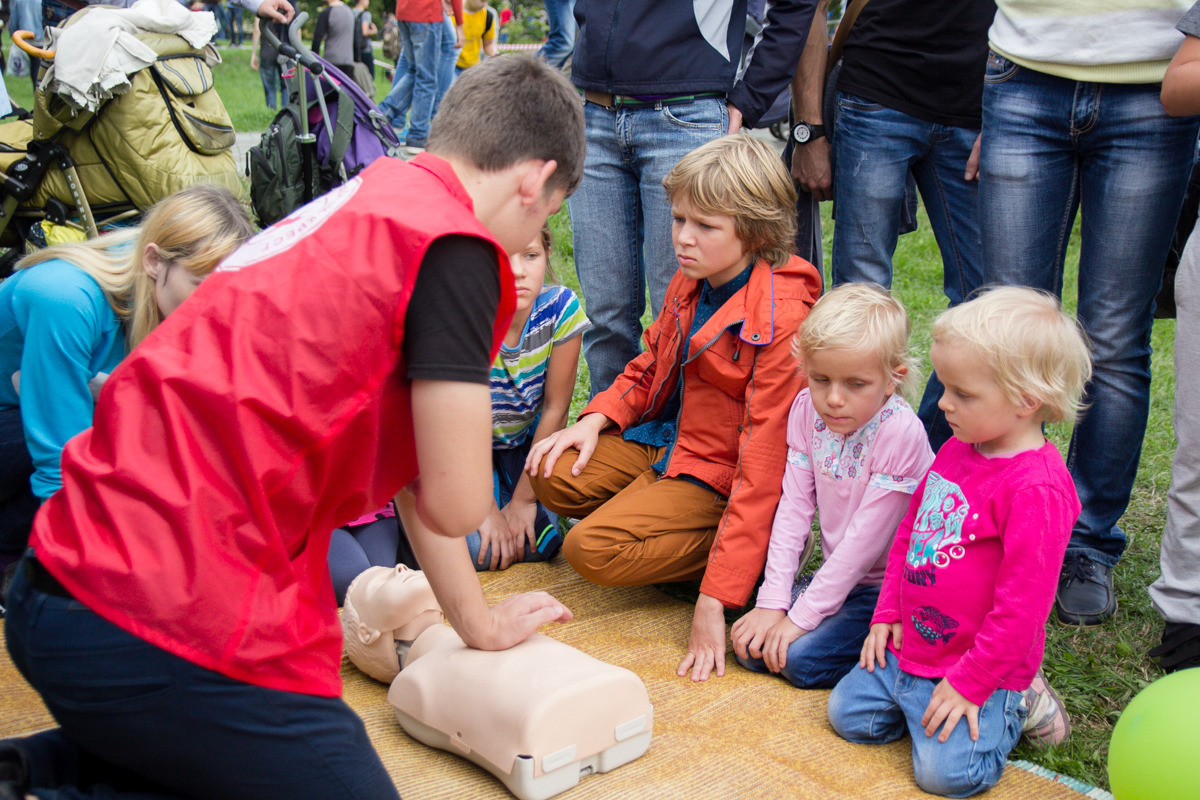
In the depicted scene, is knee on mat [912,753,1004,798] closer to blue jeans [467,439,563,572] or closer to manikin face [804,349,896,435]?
manikin face [804,349,896,435]

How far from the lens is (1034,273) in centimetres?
255

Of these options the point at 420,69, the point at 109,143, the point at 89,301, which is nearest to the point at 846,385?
the point at 89,301

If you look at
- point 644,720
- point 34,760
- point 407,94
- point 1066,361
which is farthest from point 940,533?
point 407,94

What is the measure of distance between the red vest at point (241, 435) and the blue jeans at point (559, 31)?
24.8 feet

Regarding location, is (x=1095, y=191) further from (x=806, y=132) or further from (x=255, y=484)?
(x=255, y=484)

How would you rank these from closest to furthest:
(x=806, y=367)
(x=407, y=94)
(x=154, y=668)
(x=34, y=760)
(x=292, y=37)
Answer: (x=154, y=668) → (x=34, y=760) → (x=806, y=367) → (x=292, y=37) → (x=407, y=94)

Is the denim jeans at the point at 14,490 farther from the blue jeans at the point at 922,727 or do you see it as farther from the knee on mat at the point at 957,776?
the knee on mat at the point at 957,776

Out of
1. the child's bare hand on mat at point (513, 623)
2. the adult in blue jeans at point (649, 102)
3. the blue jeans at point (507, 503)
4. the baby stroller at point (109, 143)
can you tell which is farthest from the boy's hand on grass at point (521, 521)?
the baby stroller at point (109, 143)

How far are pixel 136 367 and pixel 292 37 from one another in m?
3.46

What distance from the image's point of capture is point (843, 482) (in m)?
2.38

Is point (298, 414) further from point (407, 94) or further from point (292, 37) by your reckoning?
point (407, 94)

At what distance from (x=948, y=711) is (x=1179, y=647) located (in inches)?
27.1

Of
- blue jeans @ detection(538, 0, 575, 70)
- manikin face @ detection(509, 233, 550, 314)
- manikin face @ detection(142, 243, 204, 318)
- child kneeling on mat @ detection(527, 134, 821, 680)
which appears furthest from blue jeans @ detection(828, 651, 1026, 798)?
blue jeans @ detection(538, 0, 575, 70)

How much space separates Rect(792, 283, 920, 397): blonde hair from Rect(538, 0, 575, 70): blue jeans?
666cm
